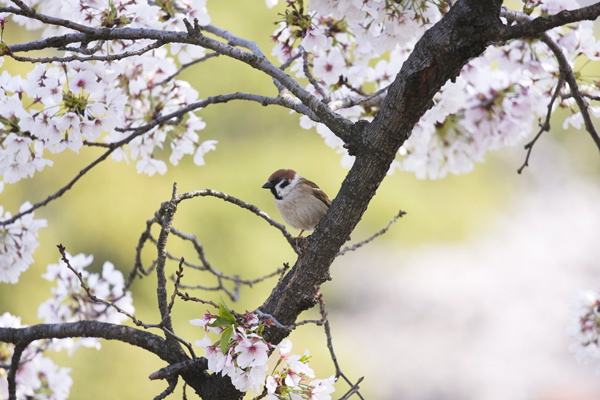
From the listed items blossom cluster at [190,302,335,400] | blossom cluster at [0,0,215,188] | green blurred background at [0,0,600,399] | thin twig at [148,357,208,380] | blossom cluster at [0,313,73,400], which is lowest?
blossom cluster at [190,302,335,400]

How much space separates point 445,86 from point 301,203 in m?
0.59

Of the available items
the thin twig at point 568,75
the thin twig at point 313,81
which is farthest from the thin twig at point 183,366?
the thin twig at point 568,75

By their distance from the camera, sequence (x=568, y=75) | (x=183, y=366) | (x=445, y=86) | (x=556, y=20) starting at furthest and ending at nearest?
1. (x=445, y=86)
2. (x=568, y=75)
3. (x=183, y=366)
4. (x=556, y=20)

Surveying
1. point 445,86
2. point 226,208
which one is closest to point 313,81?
point 445,86

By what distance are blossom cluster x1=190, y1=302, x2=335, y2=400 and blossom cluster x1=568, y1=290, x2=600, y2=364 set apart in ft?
2.72

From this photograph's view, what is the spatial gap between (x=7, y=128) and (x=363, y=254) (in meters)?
5.07

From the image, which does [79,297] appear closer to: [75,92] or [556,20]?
[75,92]

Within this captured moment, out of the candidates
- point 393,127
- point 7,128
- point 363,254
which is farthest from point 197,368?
point 363,254

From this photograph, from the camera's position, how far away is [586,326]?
185cm

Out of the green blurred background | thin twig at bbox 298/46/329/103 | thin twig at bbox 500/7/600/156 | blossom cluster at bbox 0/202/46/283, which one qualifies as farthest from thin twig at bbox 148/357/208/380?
the green blurred background

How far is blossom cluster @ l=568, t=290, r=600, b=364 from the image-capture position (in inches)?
72.2

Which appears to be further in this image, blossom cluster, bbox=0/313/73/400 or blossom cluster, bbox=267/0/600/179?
blossom cluster, bbox=0/313/73/400

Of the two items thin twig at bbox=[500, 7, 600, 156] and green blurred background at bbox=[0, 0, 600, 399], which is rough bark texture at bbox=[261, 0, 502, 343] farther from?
green blurred background at bbox=[0, 0, 600, 399]

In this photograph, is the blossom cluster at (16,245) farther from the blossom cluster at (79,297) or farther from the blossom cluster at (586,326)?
the blossom cluster at (586,326)
